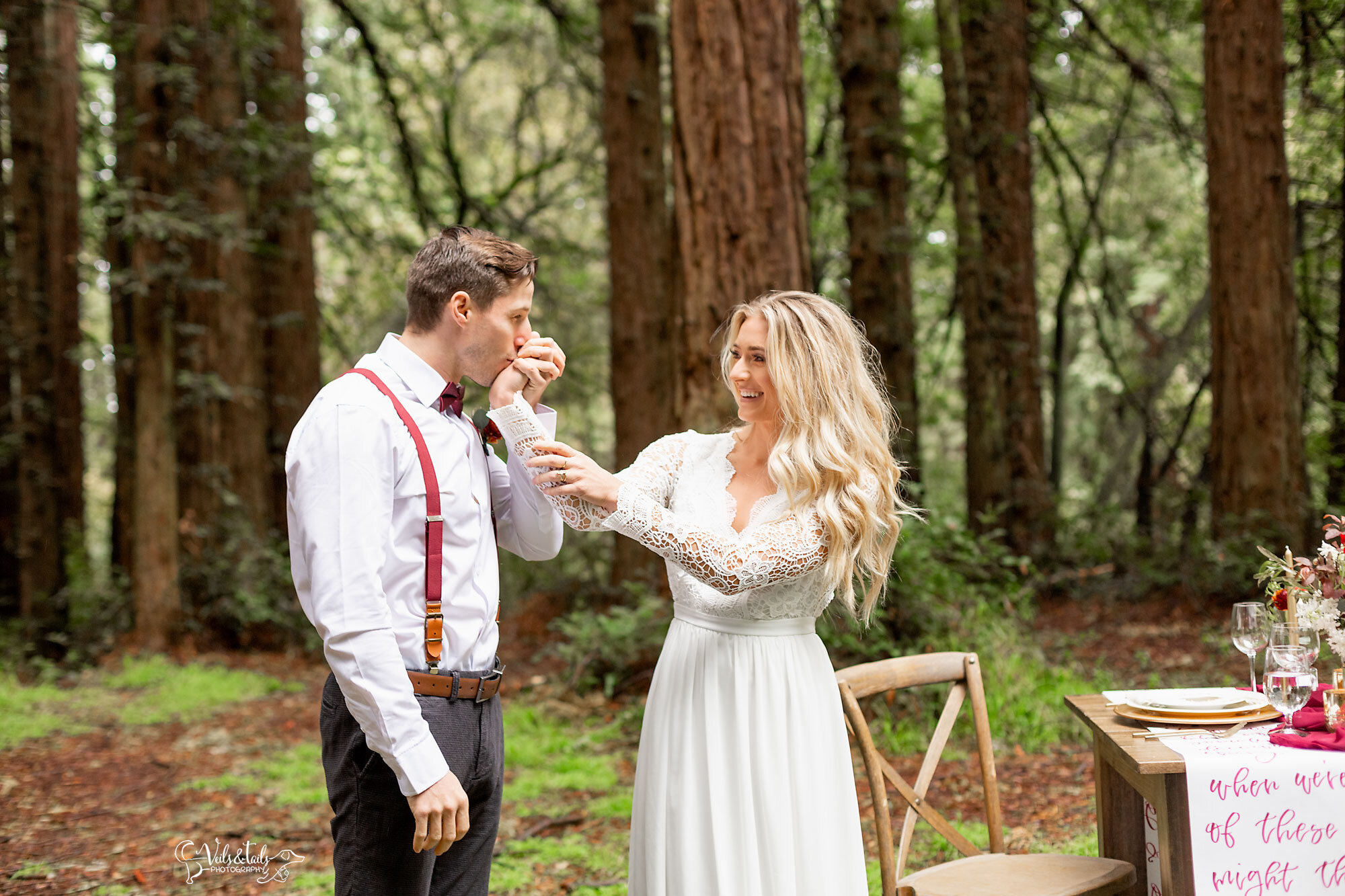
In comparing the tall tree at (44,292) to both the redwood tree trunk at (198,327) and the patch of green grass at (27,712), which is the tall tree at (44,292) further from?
the patch of green grass at (27,712)

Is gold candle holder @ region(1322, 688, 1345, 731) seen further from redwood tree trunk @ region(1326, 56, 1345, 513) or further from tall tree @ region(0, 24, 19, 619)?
tall tree @ region(0, 24, 19, 619)

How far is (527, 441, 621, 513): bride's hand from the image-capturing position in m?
2.59

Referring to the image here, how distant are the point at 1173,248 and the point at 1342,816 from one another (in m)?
13.0

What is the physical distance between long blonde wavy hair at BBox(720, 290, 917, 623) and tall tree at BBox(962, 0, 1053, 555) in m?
7.08

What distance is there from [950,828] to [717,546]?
4.58 feet

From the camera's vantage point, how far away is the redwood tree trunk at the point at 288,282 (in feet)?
35.1

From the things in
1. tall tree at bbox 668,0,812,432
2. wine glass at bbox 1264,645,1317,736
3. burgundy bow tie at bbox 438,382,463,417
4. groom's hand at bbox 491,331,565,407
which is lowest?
wine glass at bbox 1264,645,1317,736

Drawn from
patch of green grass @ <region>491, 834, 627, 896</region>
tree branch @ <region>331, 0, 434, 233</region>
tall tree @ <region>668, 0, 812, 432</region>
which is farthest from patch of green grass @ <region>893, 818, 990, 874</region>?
tree branch @ <region>331, 0, 434, 233</region>

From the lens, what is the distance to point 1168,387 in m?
13.6

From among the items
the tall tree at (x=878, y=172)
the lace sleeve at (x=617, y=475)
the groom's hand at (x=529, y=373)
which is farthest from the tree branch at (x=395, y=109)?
the groom's hand at (x=529, y=373)

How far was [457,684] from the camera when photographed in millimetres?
2332

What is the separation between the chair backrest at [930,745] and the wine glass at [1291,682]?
0.86 metres

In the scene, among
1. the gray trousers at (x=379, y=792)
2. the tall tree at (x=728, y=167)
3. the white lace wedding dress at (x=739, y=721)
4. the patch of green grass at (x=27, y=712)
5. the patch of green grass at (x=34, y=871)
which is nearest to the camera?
the gray trousers at (x=379, y=792)

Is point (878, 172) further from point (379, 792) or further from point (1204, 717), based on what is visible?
point (379, 792)
